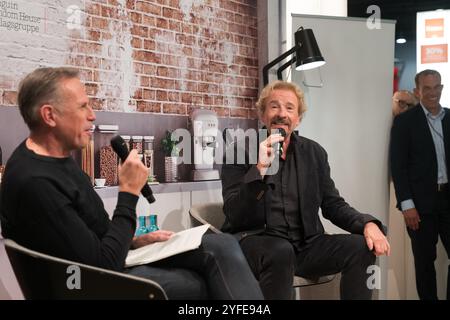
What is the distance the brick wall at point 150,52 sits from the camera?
267 centimetres

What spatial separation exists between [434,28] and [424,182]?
2.19m

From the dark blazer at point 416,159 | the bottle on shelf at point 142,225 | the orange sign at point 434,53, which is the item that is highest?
the orange sign at point 434,53

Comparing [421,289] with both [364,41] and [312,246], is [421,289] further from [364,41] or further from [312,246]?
[364,41]

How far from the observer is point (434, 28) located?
4.77 meters

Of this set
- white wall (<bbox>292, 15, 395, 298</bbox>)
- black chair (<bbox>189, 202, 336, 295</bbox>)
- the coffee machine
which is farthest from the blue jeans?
white wall (<bbox>292, 15, 395, 298</bbox>)

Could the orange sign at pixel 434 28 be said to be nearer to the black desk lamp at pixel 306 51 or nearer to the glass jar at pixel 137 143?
the black desk lamp at pixel 306 51

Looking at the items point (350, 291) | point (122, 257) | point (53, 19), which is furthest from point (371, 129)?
point (122, 257)

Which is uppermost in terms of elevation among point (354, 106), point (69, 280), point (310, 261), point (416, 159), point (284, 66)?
point (284, 66)

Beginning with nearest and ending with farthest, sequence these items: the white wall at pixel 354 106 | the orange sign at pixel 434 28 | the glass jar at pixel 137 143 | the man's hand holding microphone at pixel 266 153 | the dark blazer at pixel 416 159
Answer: the man's hand holding microphone at pixel 266 153 < the glass jar at pixel 137 143 < the dark blazer at pixel 416 159 < the white wall at pixel 354 106 < the orange sign at pixel 434 28

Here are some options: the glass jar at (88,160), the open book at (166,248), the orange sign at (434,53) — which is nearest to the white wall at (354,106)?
the glass jar at (88,160)

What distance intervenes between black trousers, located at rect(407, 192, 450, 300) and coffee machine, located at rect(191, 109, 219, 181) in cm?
142

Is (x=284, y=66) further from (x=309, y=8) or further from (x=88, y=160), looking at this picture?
(x=88, y=160)

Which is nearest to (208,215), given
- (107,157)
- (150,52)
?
(107,157)

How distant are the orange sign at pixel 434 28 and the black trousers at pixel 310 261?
3.27 metres
